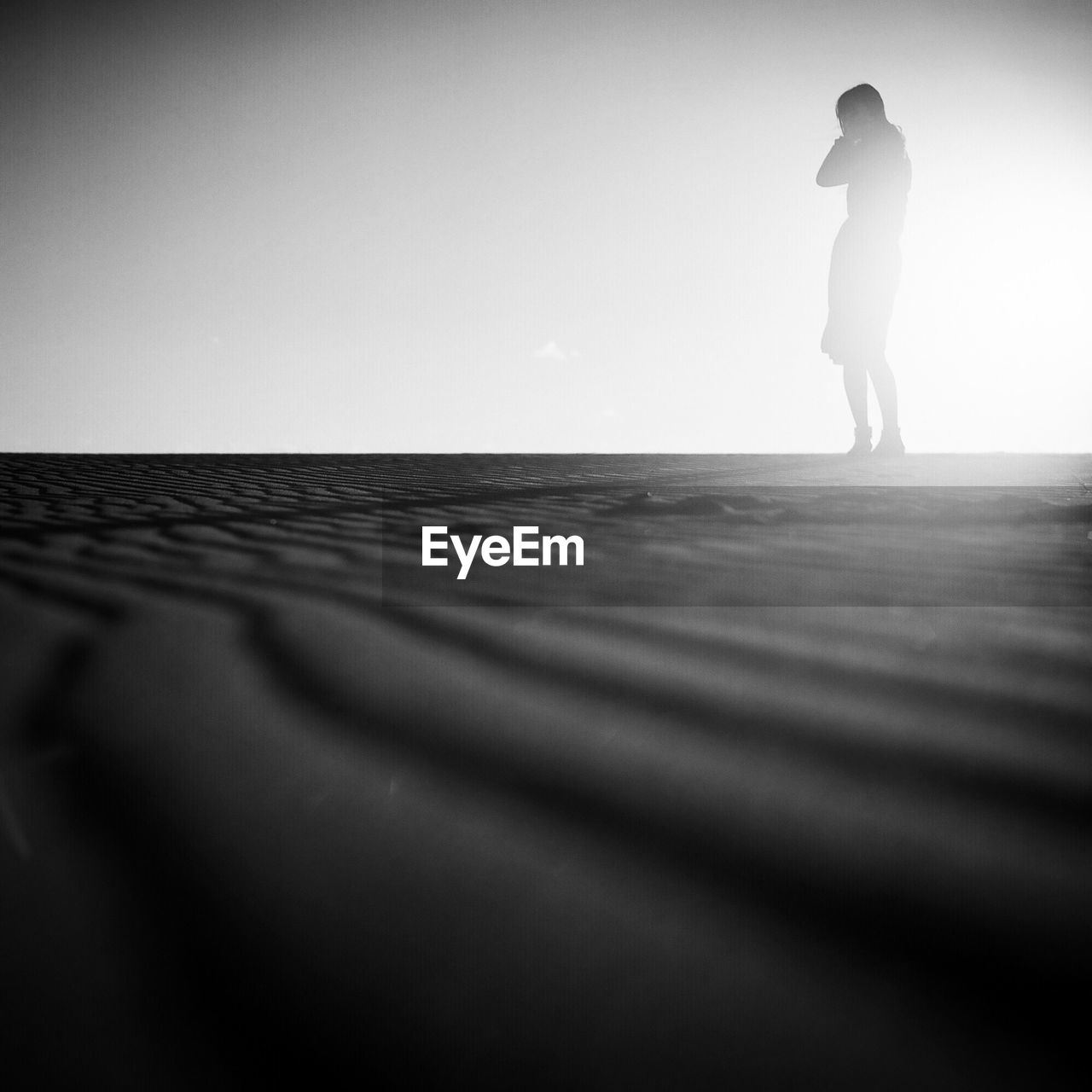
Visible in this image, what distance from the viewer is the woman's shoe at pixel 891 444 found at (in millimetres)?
6211

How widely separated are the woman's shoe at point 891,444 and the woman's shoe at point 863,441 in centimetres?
9

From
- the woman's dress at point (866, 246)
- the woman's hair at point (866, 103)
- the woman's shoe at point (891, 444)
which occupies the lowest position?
the woman's shoe at point (891, 444)

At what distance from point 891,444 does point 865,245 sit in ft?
4.92

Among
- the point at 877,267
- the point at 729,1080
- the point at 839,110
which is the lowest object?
the point at 729,1080

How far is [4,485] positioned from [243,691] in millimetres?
3657

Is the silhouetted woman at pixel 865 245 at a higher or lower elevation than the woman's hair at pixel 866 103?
lower

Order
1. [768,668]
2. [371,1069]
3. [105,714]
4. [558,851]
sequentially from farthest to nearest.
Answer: [768,668]
[105,714]
[558,851]
[371,1069]

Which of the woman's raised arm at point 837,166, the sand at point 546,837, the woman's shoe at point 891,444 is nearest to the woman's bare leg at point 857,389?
the woman's shoe at point 891,444

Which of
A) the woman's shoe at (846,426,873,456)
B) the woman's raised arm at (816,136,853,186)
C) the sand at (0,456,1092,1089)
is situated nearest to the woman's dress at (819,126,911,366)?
the woman's raised arm at (816,136,853,186)

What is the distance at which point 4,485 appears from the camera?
3.83 m

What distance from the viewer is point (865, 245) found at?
19.5 ft

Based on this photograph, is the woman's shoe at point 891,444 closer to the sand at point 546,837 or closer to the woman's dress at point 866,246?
the woman's dress at point 866,246

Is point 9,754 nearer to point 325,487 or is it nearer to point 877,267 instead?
point 325,487

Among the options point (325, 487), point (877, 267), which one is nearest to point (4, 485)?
point (325, 487)
